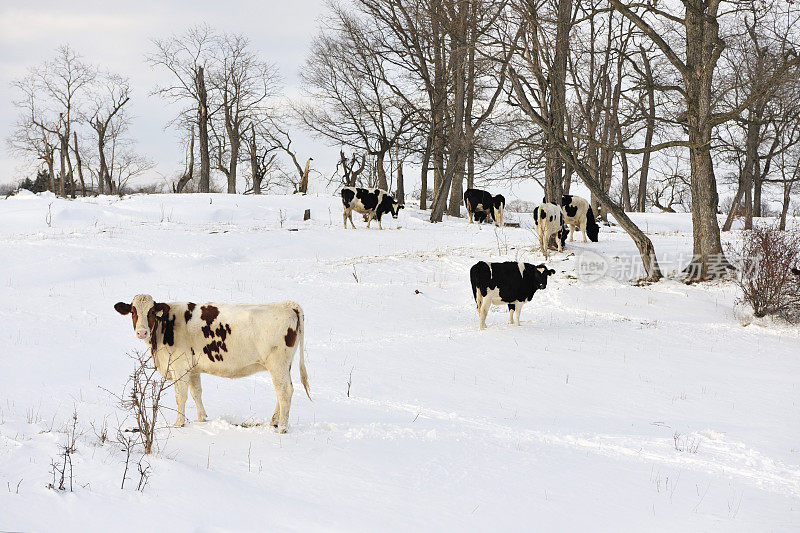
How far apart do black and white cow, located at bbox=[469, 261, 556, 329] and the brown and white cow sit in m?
5.94

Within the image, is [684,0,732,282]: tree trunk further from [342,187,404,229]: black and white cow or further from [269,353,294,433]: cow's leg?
[269,353,294,433]: cow's leg

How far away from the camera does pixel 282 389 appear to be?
601 centimetres

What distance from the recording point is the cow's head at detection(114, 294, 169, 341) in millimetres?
6066

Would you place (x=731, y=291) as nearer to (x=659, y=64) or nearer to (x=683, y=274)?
(x=683, y=274)

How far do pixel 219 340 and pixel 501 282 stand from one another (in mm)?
6702

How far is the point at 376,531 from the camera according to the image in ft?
13.7

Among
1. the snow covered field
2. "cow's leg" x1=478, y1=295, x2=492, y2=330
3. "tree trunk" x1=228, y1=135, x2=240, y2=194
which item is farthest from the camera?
"tree trunk" x1=228, y1=135, x2=240, y2=194

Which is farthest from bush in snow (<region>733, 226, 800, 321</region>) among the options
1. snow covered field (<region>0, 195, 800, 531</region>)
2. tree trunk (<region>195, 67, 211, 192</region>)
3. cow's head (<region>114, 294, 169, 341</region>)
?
tree trunk (<region>195, 67, 211, 192</region>)

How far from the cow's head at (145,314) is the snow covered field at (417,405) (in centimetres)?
98

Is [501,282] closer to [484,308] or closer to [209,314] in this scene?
[484,308]

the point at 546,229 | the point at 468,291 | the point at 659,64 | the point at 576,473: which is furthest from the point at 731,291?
the point at 659,64

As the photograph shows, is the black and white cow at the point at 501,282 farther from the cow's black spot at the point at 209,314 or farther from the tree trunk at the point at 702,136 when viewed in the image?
the cow's black spot at the point at 209,314

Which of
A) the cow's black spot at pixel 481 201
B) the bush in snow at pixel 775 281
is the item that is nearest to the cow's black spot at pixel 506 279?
the bush in snow at pixel 775 281

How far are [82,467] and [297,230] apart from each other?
17.4 meters
